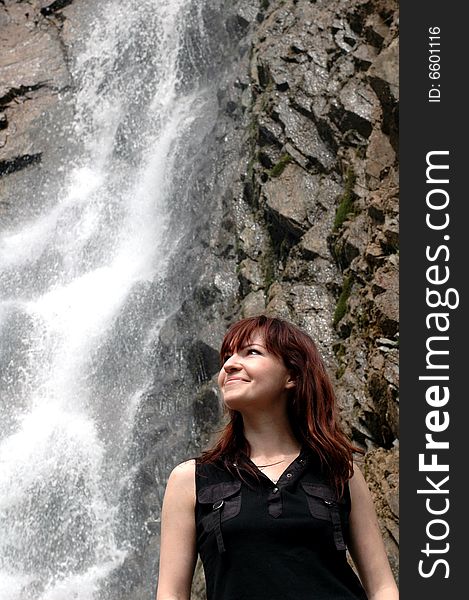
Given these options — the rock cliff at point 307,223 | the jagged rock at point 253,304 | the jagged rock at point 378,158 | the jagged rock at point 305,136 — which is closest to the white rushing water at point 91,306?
the rock cliff at point 307,223

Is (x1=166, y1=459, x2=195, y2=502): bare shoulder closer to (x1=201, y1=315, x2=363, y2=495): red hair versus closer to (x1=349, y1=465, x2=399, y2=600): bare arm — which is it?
(x1=201, y1=315, x2=363, y2=495): red hair

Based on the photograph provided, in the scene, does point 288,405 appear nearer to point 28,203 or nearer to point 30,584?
point 30,584

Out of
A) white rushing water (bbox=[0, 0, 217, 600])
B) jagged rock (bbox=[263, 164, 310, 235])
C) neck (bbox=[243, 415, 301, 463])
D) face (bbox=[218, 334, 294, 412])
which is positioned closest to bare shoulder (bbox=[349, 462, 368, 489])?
neck (bbox=[243, 415, 301, 463])

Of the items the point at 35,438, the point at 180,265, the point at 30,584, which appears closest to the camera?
the point at 30,584

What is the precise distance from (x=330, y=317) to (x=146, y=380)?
394 centimetres

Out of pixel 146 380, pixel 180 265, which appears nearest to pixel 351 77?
pixel 180 265

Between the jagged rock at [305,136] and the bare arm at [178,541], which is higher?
the jagged rock at [305,136]

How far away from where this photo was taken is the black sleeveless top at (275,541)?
9.66 ft

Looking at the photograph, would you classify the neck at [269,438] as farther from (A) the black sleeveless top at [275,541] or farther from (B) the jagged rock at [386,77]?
(B) the jagged rock at [386,77]

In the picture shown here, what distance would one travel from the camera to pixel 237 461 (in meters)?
3.21

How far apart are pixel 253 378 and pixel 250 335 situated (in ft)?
0.59

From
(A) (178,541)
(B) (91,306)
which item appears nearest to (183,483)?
(A) (178,541)

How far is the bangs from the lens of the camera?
337 cm

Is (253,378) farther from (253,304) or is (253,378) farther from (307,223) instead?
(307,223)
